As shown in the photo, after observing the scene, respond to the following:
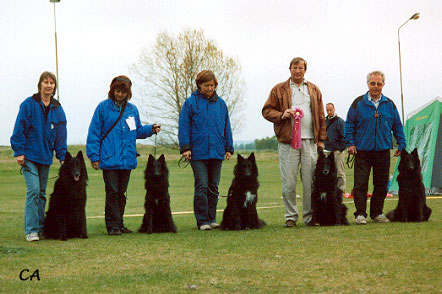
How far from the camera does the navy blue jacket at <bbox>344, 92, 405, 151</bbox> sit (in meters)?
8.19

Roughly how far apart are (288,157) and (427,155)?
744cm

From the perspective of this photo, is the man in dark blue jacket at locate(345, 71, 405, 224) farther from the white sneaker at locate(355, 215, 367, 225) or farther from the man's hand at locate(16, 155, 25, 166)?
the man's hand at locate(16, 155, 25, 166)

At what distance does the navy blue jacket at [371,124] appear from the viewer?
8188 millimetres

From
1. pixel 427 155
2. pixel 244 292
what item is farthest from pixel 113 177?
pixel 427 155

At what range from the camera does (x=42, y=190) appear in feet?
24.2

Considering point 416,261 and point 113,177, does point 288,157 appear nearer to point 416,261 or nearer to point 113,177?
point 113,177

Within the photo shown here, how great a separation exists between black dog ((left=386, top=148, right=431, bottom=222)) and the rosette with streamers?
5.33ft

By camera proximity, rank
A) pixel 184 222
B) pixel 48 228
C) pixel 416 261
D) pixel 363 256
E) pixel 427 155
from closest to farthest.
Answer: pixel 416 261 < pixel 363 256 < pixel 48 228 < pixel 184 222 < pixel 427 155

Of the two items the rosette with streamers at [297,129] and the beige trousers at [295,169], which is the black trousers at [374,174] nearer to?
the beige trousers at [295,169]

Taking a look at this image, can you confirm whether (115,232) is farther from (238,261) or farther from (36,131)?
(238,261)

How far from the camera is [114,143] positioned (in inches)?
296

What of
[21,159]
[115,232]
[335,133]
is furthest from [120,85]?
[335,133]

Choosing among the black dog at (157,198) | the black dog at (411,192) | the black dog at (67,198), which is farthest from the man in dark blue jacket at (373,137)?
the black dog at (67,198)

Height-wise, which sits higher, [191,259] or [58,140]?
[58,140]
